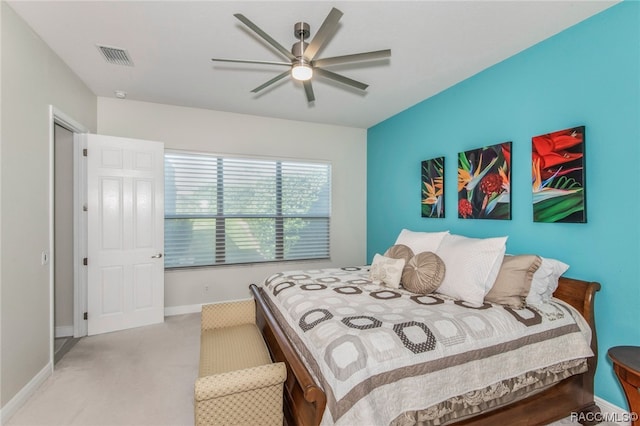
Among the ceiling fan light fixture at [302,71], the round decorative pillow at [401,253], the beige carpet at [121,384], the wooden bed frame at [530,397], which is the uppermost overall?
the ceiling fan light fixture at [302,71]

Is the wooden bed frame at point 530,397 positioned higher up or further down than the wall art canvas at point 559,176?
further down

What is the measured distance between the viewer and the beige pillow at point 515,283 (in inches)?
84.0

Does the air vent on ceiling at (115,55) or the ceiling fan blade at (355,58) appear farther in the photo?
the air vent on ceiling at (115,55)

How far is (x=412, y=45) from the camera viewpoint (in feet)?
8.39

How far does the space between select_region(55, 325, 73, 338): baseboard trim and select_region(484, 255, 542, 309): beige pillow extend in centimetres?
441

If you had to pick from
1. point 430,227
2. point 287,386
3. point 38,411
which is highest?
point 430,227

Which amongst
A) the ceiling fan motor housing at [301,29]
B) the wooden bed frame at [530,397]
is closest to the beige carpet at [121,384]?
the wooden bed frame at [530,397]

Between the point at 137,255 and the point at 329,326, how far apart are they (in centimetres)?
296

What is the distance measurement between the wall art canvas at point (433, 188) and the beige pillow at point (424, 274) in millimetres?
1113

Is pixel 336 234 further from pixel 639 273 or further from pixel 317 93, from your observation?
pixel 639 273

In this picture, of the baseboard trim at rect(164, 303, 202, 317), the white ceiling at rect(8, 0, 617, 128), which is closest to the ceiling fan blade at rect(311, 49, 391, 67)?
the white ceiling at rect(8, 0, 617, 128)

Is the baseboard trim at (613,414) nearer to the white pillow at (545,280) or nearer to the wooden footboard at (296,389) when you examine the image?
the white pillow at (545,280)

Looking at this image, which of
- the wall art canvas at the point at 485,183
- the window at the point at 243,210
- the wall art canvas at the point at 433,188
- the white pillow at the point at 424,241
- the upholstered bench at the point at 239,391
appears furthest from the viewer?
the window at the point at 243,210

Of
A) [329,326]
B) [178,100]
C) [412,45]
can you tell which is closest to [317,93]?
[412,45]
